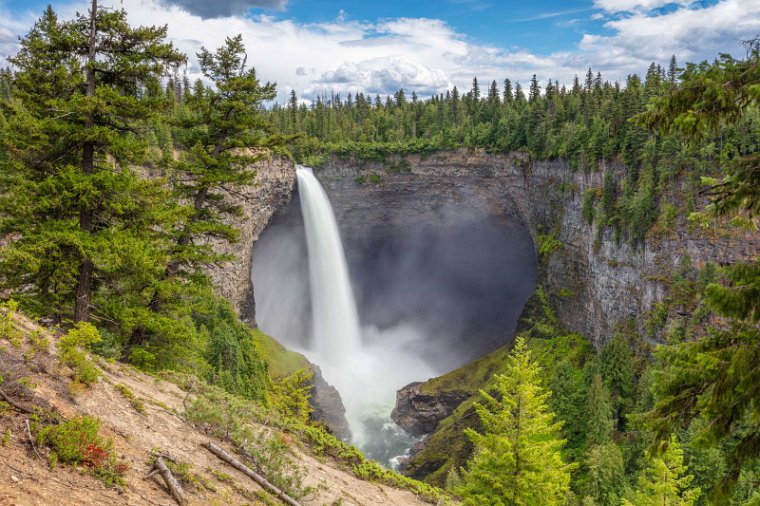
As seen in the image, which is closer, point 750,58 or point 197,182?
point 750,58

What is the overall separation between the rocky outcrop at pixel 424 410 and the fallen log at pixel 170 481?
43.1m

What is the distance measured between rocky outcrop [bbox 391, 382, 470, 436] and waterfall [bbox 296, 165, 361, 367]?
1281 centimetres

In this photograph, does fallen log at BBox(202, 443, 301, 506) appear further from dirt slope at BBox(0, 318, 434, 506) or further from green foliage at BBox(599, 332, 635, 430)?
green foliage at BBox(599, 332, 635, 430)

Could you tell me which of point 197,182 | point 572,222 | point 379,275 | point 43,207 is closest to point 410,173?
point 379,275

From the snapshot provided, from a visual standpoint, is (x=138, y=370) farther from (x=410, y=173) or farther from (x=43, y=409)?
(x=410, y=173)

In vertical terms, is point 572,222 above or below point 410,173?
below

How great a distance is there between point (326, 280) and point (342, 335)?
7.19 metres

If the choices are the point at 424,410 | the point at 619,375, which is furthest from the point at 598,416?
the point at 424,410

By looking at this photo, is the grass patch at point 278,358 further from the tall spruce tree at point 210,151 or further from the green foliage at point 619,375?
the tall spruce tree at point 210,151

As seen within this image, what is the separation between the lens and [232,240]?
16.3m

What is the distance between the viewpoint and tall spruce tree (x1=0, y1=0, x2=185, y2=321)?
467 inches

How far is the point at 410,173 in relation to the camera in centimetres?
6588

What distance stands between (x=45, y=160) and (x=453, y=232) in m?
59.5

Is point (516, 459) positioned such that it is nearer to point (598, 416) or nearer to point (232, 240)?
point (232, 240)
